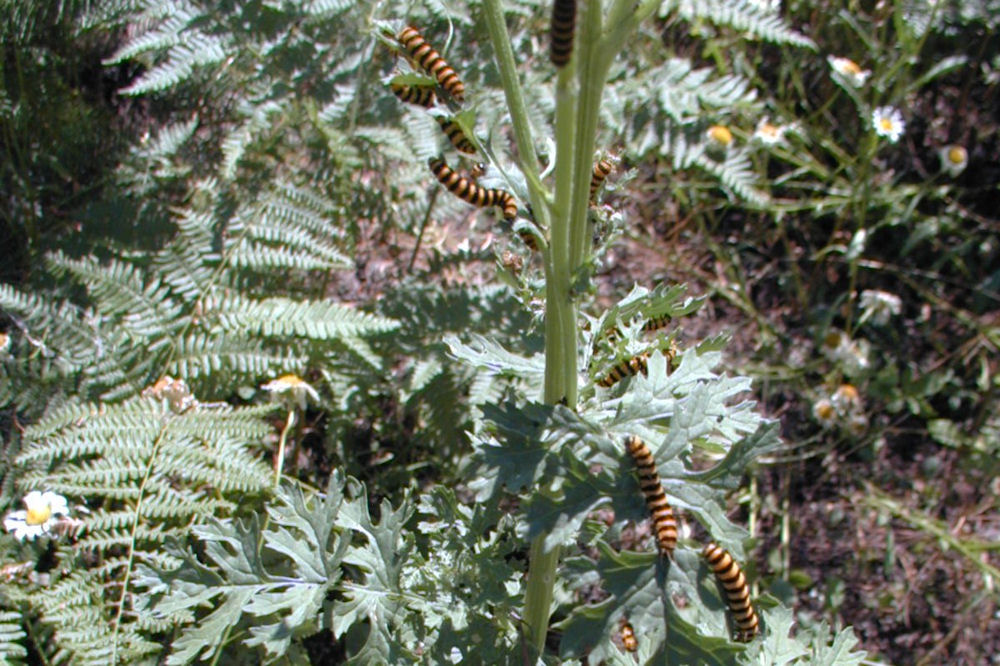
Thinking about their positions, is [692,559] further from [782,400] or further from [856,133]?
[856,133]

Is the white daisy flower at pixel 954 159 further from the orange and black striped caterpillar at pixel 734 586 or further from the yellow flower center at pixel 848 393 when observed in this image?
the orange and black striped caterpillar at pixel 734 586

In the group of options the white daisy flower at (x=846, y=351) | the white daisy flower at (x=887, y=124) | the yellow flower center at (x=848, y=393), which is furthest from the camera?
the white daisy flower at (x=887, y=124)

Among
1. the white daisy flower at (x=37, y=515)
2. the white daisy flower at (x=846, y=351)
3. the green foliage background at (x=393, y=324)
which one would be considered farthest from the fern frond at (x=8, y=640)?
the white daisy flower at (x=846, y=351)

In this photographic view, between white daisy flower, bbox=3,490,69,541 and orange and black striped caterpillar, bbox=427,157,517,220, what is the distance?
139 centimetres

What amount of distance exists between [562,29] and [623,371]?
79 centimetres

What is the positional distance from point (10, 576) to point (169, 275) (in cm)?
107

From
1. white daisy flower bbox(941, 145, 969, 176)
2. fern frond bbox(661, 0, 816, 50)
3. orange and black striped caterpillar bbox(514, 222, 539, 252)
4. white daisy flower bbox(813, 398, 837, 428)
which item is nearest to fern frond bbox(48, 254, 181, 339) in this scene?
orange and black striped caterpillar bbox(514, 222, 539, 252)

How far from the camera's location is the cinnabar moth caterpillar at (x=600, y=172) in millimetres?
1777

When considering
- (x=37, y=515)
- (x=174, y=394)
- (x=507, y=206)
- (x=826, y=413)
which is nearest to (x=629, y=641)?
(x=507, y=206)

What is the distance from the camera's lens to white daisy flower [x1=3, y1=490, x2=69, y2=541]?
242 cm

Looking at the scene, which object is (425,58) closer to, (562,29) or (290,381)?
(562,29)

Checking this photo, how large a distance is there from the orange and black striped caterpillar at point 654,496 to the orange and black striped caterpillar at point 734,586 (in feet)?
0.45

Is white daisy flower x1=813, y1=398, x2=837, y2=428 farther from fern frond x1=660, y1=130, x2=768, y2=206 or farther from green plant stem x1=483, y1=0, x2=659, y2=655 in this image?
green plant stem x1=483, y1=0, x2=659, y2=655

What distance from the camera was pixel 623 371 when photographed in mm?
1828
